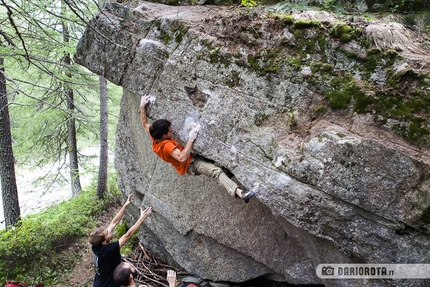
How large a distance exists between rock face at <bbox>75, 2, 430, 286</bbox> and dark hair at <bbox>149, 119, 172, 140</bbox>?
13.2 inches

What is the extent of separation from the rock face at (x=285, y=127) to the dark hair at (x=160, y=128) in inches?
13.2

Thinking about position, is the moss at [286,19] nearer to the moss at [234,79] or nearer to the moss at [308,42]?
the moss at [308,42]

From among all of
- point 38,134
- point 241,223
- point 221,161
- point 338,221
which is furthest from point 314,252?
point 38,134

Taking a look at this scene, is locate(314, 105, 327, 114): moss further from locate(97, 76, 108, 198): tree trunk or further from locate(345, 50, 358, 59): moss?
locate(97, 76, 108, 198): tree trunk

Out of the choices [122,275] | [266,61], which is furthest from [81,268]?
[266,61]

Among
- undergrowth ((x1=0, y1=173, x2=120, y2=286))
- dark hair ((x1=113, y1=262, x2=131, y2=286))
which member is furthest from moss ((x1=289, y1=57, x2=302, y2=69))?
undergrowth ((x1=0, y1=173, x2=120, y2=286))

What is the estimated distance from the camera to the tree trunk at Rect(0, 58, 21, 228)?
32.0 ft

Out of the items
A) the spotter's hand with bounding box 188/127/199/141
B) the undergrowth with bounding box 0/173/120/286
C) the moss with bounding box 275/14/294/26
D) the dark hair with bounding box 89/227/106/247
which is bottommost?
the undergrowth with bounding box 0/173/120/286

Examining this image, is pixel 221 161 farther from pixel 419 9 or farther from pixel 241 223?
pixel 419 9

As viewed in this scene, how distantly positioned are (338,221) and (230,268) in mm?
3192

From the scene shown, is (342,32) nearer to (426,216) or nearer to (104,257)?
(426,216)

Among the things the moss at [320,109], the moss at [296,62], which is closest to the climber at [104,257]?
the moss at [320,109]

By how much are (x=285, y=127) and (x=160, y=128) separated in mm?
2132

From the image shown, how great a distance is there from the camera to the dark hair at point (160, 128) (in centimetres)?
524
